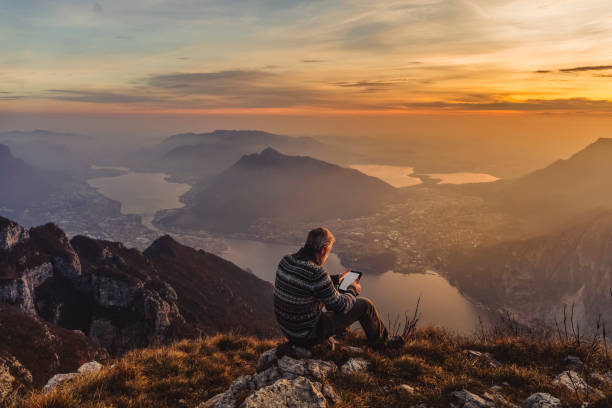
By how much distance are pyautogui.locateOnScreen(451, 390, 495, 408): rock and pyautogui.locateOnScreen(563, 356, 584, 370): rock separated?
368 centimetres

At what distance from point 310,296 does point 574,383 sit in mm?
5708

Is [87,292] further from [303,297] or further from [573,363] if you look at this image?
[573,363]

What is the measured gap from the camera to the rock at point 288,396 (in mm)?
5348

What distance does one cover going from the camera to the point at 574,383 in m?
6.75

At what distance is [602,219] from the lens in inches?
5340

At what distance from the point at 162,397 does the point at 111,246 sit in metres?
86.7

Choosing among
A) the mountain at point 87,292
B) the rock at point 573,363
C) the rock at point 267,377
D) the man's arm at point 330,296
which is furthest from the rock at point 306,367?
the mountain at point 87,292

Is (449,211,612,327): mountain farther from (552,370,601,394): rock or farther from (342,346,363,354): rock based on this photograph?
(342,346,363,354): rock

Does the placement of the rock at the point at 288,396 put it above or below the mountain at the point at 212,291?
above

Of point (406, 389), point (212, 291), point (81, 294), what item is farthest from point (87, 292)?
point (406, 389)

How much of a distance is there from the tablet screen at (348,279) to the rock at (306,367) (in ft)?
5.55

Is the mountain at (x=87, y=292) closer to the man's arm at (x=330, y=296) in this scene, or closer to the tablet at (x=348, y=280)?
the tablet at (x=348, y=280)

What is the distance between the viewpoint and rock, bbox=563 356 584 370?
7.88m

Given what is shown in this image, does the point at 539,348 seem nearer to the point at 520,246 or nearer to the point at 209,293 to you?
the point at 209,293
